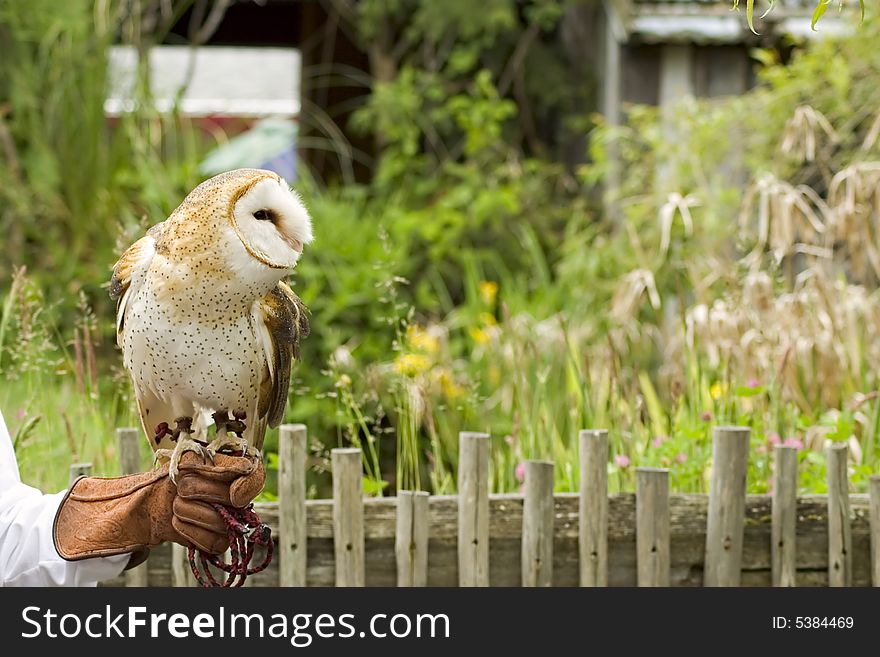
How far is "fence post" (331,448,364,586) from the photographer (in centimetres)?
259

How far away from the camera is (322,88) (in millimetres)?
7988

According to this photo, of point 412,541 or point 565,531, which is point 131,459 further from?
point 565,531

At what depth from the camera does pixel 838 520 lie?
2.73m

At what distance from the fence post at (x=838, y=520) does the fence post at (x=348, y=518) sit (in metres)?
1.13

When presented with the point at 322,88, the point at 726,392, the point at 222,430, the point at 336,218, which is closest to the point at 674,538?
the point at 726,392

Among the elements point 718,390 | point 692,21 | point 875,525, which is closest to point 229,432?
point 875,525

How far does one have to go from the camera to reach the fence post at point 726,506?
8.79 feet

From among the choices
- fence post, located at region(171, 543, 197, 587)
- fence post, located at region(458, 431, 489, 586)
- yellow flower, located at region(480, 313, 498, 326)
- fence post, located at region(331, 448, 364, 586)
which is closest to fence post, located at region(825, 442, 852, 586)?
fence post, located at region(458, 431, 489, 586)

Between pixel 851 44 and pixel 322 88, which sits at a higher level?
pixel 322 88

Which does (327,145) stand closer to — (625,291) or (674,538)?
(625,291)

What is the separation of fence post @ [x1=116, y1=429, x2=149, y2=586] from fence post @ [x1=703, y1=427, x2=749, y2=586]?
135 centimetres

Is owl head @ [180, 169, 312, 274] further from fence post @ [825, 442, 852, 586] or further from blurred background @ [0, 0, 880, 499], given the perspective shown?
fence post @ [825, 442, 852, 586]

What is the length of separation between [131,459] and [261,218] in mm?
1210

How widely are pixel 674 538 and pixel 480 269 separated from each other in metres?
3.35
